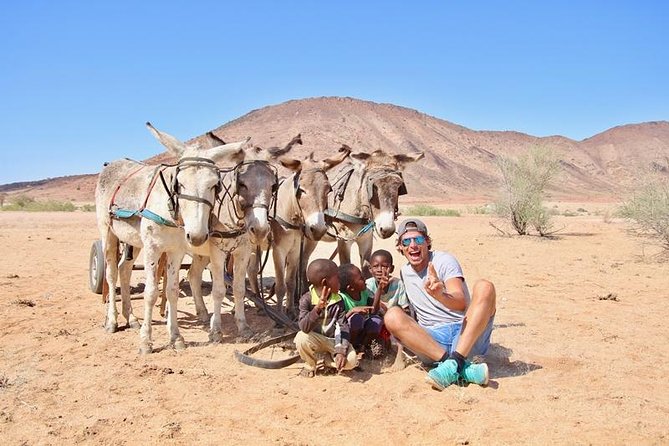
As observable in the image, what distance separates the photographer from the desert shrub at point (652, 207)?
45.6 ft

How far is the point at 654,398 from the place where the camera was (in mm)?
4477

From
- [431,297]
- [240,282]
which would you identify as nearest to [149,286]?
[240,282]

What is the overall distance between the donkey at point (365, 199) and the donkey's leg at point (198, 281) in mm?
1467

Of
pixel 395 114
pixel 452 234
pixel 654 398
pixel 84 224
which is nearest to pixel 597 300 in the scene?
pixel 654 398

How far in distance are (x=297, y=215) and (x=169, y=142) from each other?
1.91m

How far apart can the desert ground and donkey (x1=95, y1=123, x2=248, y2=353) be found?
0.67 m

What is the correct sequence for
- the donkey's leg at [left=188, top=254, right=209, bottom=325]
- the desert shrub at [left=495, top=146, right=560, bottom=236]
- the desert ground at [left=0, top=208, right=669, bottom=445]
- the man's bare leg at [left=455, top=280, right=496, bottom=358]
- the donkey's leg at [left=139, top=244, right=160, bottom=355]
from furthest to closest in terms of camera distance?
the desert shrub at [left=495, top=146, right=560, bottom=236] < the donkey's leg at [left=188, top=254, right=209, bottom=325] < the donkey's leg at [left=139, top=244, right=160, bottom=355] < the man's bare leg at [left=455, top=280, right=496, bottom=358] < the desert ground at [left=0, top=208, right=669, bottom=445]

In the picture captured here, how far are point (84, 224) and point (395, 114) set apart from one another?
69811 millimetres

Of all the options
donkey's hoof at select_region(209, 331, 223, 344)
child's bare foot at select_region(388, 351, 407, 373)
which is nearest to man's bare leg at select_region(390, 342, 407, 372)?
child's bare foot at select_region(388, 351, 407, 373)

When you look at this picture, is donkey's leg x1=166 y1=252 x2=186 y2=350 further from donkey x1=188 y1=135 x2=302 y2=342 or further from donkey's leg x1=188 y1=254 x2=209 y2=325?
donkey's leg x1=188 y1=254 x2=209 y2=325

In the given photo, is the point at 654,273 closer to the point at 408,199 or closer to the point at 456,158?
the point at 408,199

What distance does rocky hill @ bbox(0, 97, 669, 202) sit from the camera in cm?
6769

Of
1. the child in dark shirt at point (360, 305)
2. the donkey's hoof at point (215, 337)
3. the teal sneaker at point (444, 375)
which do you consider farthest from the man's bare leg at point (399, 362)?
the donkey's hoof at point (215, 337)

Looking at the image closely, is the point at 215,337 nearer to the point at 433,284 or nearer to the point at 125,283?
the point at 125,283
